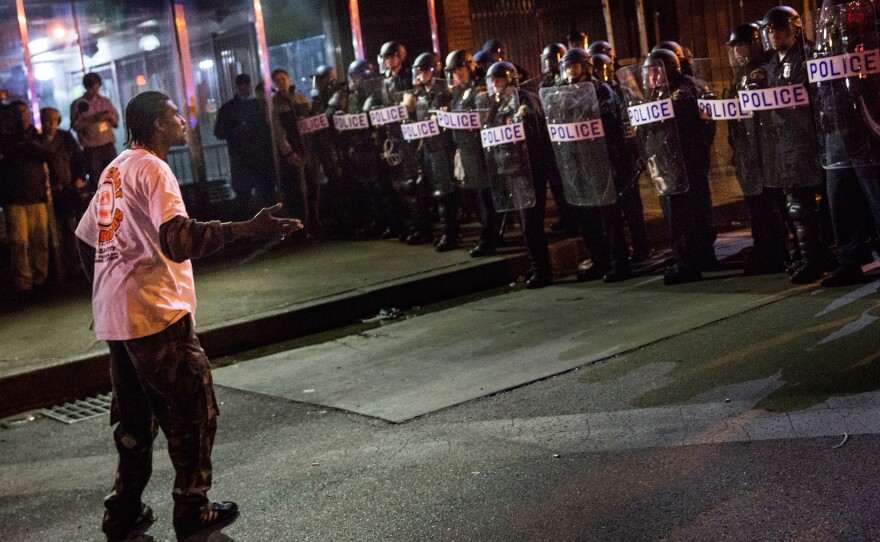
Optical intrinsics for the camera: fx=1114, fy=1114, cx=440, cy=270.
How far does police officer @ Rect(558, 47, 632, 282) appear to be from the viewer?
384 inches

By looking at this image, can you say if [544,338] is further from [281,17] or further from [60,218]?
[281,17]

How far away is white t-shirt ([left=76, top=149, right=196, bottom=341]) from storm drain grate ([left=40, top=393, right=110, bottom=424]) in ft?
10.0

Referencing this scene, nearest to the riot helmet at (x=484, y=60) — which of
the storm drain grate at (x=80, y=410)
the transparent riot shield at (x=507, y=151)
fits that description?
the transparent riot shield at (x=507, y=151)

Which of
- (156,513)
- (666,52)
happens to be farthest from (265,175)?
(156,513)

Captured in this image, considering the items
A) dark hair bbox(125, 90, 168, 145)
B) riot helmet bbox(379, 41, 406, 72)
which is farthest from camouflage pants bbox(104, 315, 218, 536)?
riot helmet bbox(379, 41, 406, 72)

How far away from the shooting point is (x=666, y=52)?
30.6 ft

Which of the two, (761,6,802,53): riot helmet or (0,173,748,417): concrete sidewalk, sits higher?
(761,6,802,53): riot helmet

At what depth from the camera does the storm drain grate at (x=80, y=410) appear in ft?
25.3

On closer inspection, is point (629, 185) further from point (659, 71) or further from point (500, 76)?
point (500, 76)

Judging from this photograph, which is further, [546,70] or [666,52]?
[546,70]

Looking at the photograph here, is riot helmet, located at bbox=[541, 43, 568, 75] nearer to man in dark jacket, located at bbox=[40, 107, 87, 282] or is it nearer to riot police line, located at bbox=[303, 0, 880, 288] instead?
riot police line, located at bbox=[303, 0, 880, 288]

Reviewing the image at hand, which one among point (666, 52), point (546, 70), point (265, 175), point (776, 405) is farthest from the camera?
point (265, 175)

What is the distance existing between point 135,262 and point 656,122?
221 inches

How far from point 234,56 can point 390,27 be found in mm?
2294
